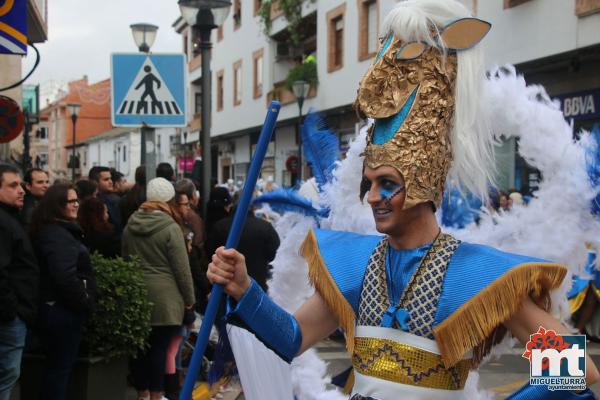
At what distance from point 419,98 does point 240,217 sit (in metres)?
0.73

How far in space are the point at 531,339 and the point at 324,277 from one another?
0.73m

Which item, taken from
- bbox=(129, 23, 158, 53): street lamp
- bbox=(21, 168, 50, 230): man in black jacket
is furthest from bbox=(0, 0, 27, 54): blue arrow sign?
bbox=(129, 23, 158, 53): street lamp

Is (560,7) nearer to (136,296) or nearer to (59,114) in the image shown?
(136,296)

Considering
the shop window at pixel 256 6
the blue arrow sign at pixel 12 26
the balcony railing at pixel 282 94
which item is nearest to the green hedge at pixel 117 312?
the blue arrow sign at pixel 12 26

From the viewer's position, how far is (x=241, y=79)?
96.3ft

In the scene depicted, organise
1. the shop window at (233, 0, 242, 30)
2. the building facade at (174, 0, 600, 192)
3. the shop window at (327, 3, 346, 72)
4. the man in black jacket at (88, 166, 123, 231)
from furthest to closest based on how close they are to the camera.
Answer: the shop window at (233, 0, 242, 30) → the shop window at (327, 3, 346, 72) → the building facade at (174, 0, 600, 192) → the man in black jacket at (88, 166, 123, 231)

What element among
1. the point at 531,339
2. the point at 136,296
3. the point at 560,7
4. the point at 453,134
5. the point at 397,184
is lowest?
the point at 136,296

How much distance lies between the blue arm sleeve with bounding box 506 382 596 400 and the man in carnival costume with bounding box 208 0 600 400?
17 cm

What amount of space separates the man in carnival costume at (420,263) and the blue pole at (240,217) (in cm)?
8

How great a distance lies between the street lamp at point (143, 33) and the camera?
9.38 metres

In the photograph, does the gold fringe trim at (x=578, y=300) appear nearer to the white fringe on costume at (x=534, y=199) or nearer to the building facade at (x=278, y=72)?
the white fringe on costume at (x=534, y=199)

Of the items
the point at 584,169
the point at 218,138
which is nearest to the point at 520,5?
the point at 584,169

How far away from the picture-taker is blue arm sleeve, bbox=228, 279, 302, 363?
2.48 metres

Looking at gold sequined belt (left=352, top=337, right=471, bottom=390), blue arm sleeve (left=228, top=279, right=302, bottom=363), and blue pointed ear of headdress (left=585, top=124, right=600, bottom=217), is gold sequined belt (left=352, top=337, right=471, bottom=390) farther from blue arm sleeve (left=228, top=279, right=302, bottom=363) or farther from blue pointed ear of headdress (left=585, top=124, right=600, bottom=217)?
blue pointed ear of headdress (left=585, top=124, right=600, bottom=217)
